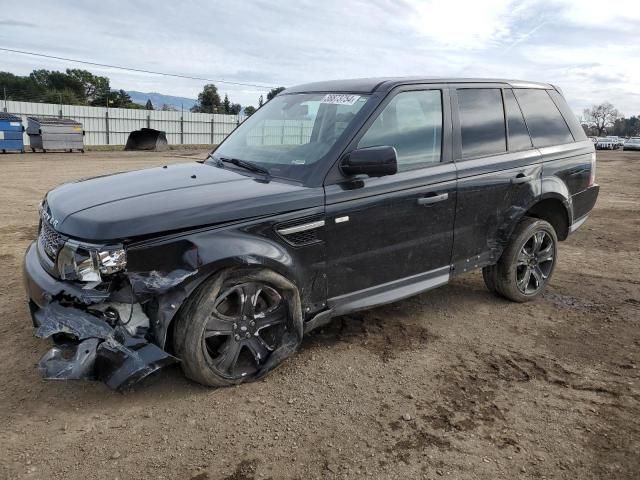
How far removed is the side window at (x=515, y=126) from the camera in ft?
15.0

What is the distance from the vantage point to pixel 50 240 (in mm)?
3219

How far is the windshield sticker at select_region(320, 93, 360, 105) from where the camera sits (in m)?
3.83

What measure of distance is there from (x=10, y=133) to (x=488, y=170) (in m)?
26.3

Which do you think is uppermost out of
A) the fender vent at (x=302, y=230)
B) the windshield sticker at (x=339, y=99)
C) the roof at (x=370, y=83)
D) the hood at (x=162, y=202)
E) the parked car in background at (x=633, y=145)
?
the parked car in background at (x=633, y=145)

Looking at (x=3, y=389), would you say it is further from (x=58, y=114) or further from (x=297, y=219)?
(x=58, y=114)

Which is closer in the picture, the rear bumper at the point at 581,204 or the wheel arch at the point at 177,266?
the wheel arch at the point at 177,266

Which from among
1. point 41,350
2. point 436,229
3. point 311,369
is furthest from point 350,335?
point 41,350

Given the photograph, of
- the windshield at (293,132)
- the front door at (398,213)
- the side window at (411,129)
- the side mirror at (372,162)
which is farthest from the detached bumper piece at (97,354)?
the side window at (411,129)

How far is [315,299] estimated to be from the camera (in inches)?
136

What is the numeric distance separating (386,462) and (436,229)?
6.22 ft

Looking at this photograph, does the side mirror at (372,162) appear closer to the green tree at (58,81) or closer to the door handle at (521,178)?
the door handle at (521,178)

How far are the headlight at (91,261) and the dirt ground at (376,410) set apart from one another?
79 centimetres

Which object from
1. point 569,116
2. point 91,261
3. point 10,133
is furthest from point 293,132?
point 10,133

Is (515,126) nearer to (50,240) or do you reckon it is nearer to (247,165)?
(247,165)
